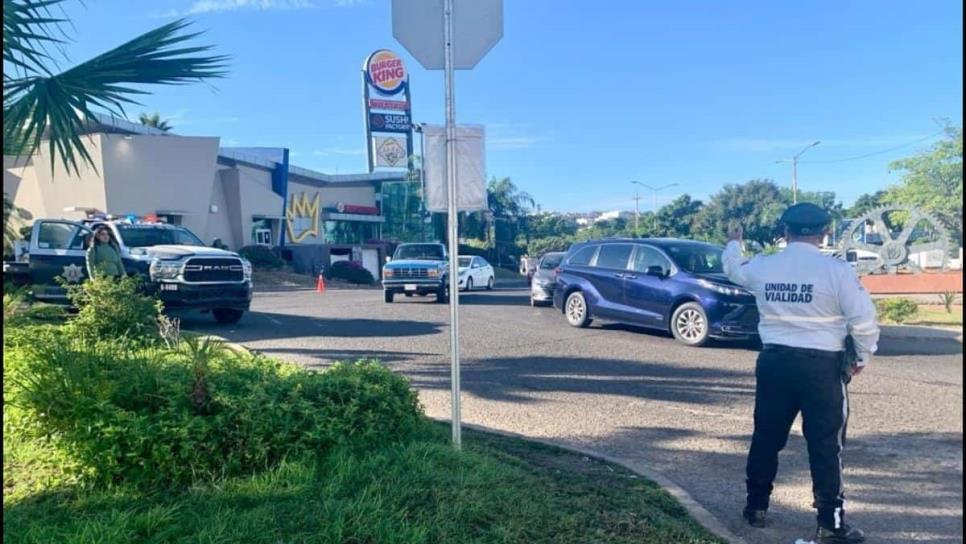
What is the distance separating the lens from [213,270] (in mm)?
12594

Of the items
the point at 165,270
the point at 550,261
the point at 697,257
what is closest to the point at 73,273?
the point at 165,270

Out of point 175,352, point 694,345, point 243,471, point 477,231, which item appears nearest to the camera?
point 243,471

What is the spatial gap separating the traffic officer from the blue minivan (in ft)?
21.5

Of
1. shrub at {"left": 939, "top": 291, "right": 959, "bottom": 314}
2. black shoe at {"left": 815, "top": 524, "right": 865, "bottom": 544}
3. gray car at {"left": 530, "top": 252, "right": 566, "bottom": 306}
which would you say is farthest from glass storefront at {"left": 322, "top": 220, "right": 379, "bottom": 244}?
black shoe at {"left": 815, "top": 524, "right": 865, "bottom": 544}

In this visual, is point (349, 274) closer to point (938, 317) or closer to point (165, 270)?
point (165, 270)

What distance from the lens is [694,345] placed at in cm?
1091

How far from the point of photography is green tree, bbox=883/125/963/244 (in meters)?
29.8

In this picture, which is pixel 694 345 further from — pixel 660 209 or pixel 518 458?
pixel 660 209

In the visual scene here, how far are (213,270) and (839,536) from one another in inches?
439

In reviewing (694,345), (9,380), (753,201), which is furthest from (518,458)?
(753,201)

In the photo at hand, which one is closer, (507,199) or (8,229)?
(8,229)

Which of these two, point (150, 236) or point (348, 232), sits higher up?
point (348, 232)

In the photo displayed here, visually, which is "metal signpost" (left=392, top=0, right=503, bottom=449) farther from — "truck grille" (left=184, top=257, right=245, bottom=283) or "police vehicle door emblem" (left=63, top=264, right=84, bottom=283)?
"police vehicle door emblem" (left=63, top=264, right=84, bottom=283)

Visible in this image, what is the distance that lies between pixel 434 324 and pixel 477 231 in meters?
51.5
